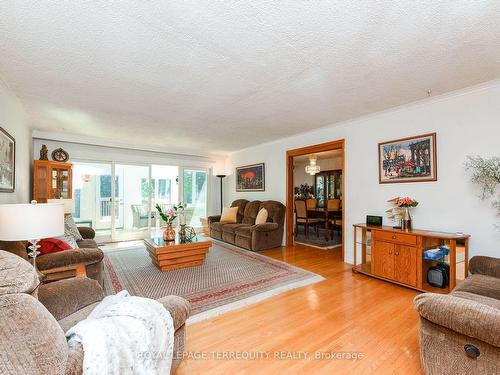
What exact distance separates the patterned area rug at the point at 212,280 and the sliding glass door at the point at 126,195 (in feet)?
5.38

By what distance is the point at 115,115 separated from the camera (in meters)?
3.63

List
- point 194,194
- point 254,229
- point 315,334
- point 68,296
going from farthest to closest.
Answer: point 194,194
point 254,229
point 315,334
point 68,296

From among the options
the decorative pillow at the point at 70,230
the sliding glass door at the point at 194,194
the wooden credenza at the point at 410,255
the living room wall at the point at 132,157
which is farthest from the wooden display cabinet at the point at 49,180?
the wooden credenza at the point at 410,255

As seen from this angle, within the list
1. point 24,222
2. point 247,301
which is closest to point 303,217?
point 247,301

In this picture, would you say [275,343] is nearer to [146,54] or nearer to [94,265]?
[94,265]

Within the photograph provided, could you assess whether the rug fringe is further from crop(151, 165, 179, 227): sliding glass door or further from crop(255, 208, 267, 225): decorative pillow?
crop(151, 165, 179, 227): sliding glass door

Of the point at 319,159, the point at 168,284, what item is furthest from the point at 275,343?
the point at 319,159

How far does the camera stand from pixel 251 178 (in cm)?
627

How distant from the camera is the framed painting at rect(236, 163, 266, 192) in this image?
592 centimetres

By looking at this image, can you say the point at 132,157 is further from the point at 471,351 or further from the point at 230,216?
the point at 471,351

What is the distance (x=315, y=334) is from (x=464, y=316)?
3.48ft

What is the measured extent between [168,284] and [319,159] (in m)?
6.78

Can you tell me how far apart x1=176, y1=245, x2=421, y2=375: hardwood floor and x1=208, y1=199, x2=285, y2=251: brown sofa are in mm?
1935

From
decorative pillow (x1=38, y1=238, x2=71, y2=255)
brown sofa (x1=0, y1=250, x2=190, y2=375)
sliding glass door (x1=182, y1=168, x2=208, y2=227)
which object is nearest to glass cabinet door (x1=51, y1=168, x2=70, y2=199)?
decorative pillow (x1=38, y1=238, x2=71, y2=255)
